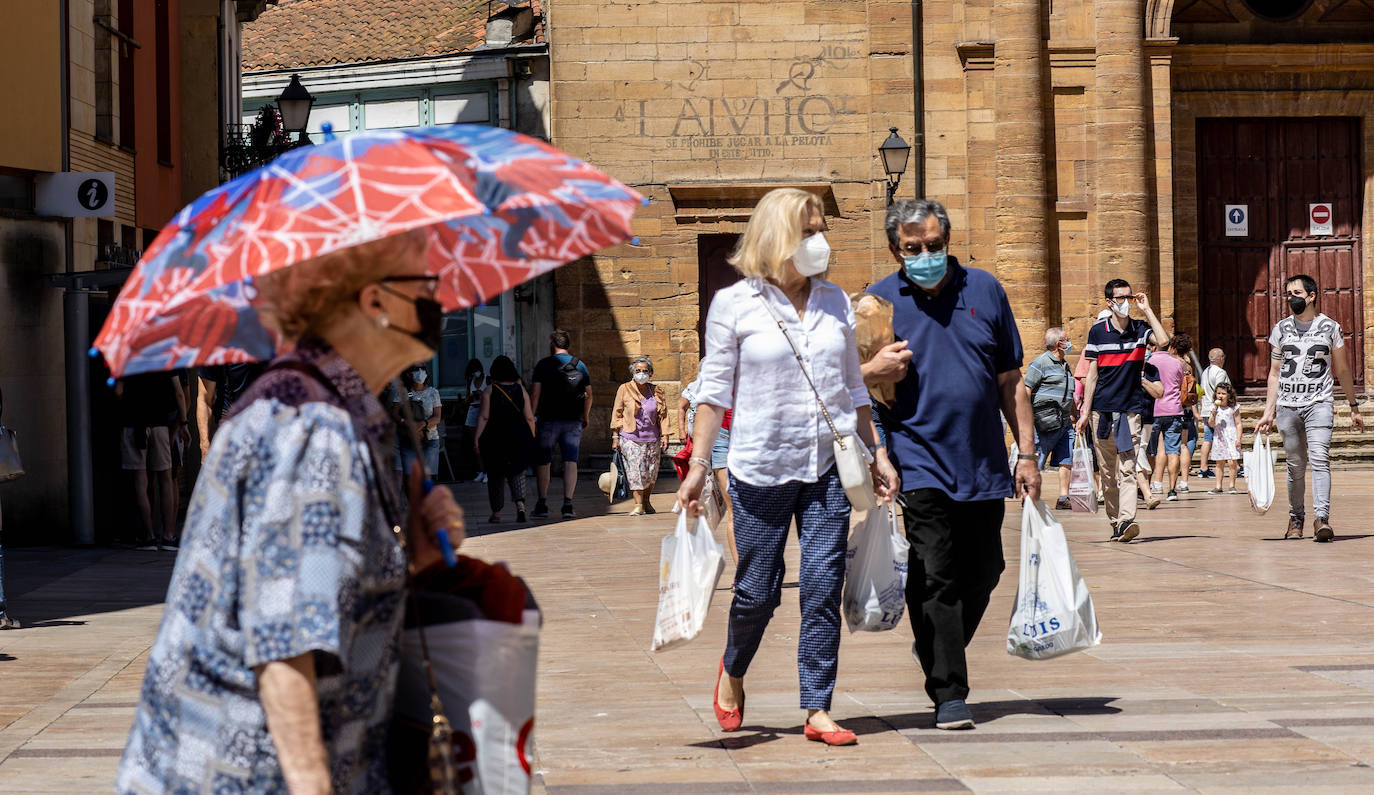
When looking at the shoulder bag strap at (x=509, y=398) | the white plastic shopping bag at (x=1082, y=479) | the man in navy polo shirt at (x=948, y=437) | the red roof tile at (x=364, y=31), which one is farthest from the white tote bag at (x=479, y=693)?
the red roof tile at (x=364, y=31)

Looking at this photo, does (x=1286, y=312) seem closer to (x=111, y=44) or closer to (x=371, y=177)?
(x=111, y=44)

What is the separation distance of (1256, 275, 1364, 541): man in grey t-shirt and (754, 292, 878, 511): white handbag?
836 centimetres

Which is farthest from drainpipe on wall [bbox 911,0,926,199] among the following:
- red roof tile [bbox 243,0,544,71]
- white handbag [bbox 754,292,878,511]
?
white handbag [bbox 754,292,878,511]

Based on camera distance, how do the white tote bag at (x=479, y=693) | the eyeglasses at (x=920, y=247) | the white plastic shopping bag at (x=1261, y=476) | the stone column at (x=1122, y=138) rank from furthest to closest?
the stone column at (x=1122, y=138)
the white plastic shopping bag at (x=1261, y=476)
the eyeglasses at (x=920, y=247)
the white tote bag at (x=479, y=693)

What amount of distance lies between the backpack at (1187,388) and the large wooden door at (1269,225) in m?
5.84

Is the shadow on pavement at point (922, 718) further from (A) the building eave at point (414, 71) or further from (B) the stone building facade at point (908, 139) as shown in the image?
(A) the building eave at point (414, 71)

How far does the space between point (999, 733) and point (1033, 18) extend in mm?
22183

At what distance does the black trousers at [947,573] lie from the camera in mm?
6605

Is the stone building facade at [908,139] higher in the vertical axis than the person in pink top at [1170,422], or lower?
higher

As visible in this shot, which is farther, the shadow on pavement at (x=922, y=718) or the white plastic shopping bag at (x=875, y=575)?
the shadow on pavement at (x=922, y=718)

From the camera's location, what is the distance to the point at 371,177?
2771mm

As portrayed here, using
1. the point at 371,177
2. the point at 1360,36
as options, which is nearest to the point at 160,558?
the point at 371,177

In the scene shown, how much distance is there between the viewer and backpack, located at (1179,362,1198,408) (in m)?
21.4

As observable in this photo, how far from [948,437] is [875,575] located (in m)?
0.59
